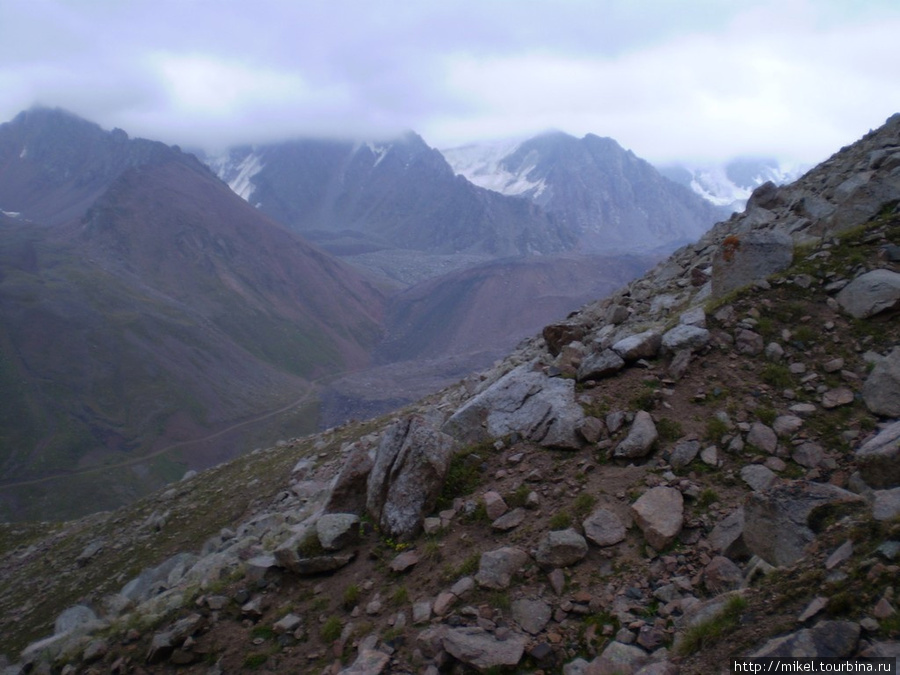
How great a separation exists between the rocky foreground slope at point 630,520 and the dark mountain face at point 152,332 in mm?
64508

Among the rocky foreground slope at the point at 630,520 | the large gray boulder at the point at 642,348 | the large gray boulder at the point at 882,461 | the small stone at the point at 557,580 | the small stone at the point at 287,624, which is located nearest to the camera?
the rocky foreground slope at the point at 630,520

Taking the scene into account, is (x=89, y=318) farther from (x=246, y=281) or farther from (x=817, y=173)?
(x=817, y=173)

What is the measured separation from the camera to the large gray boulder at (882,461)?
263 inches

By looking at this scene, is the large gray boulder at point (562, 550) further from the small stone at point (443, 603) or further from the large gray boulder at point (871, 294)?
the large gray boulder at point (871, 294)

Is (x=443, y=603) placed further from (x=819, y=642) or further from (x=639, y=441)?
(x=819, y=642)

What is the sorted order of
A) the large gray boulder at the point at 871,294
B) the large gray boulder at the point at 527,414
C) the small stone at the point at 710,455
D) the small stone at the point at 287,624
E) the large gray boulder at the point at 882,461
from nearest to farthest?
the large gray boulder at the point at 882,461
the small stone at the point at 710,455
the small stone at the point at 287,624
the large gray boulder at the point at 527,414
the large gray boulder at the point at 871,294

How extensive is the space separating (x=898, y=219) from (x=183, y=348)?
4213 inches

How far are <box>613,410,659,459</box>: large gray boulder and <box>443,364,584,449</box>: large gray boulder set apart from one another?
0.83 m

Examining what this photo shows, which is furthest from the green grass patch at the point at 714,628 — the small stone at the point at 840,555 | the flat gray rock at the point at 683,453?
the flat gray rock at the point at 683,453

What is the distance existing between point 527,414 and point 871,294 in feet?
22.6

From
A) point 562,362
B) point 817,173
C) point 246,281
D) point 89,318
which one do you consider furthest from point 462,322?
point 562,362

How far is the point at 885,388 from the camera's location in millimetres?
8750

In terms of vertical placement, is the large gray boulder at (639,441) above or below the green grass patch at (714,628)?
above

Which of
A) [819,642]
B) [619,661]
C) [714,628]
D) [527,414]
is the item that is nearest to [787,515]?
[714,628]
